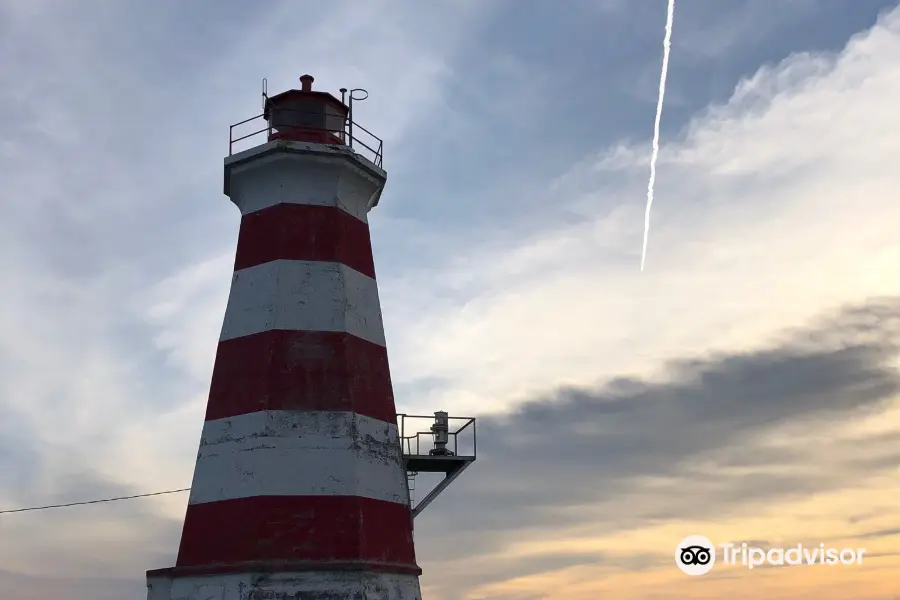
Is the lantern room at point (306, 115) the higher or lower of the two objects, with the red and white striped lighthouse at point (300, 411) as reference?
higher

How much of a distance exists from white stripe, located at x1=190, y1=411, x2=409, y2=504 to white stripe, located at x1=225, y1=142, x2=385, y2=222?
13.1ft

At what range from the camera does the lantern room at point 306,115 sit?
16391mm

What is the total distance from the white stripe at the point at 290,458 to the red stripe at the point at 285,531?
0.53ft

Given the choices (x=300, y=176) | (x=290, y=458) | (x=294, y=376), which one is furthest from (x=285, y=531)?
(x=300, y=176)

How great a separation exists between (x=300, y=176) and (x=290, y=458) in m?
5.11

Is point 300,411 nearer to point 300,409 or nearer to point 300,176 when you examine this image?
point 300,409

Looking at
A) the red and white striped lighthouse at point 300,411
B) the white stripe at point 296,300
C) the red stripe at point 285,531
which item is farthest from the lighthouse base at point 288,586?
the white stripe at point 296,300

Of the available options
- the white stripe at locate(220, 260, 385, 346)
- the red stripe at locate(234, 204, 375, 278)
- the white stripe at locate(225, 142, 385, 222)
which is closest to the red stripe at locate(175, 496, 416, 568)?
the white stripe at locate(220, 260, 385, 346)

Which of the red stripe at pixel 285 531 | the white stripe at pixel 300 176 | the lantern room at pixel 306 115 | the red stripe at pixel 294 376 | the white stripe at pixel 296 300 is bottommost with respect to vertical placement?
the red stripe at pixel 285 531

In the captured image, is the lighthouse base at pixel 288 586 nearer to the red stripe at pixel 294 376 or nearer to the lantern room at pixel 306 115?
the red stripe at pixel 294 376

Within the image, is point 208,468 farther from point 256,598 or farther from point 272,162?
point 272,162

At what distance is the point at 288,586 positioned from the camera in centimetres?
1327

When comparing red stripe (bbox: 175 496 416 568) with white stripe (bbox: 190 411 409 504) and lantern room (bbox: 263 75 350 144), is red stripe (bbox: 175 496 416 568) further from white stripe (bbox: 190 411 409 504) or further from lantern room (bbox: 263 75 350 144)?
lantern room (bbox: 263 75 350 144)

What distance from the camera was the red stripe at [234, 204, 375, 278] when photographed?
599 inches
